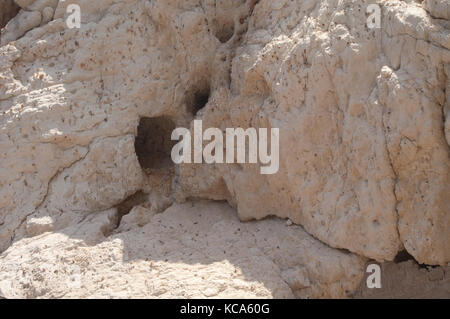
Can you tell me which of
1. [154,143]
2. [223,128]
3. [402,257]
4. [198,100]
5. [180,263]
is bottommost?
[180,263]

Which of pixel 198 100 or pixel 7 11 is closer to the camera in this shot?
pixel 198 100

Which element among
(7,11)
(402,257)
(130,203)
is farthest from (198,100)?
(402,257)

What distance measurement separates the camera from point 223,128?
4.70m

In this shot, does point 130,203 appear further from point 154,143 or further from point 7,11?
point 7,11

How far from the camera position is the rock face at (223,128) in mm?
3639

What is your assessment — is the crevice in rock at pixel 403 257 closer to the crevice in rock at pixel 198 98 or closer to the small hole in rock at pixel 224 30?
the crevice in rock at pixel 198 98

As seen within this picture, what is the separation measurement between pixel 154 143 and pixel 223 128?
910 mm

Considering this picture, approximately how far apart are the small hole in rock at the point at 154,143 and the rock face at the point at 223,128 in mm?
14

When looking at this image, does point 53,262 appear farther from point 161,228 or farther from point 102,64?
point 102,64

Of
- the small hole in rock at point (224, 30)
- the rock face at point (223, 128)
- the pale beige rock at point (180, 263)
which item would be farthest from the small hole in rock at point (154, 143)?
the small hole in rock at point (224, 30)

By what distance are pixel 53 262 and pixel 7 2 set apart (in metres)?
2.66

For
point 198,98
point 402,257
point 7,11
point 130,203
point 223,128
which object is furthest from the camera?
point 7,11
